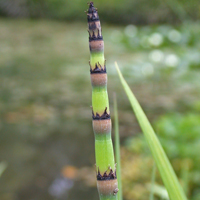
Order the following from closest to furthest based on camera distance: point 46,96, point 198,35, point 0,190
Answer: point 0,190 → point 46,96 → point 198,35

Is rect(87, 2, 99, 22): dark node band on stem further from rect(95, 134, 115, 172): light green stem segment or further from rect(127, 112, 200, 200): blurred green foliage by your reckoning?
rect(127, 112, 200, 200): blurred green foliage

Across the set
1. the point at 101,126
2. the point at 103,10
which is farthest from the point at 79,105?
the point at 103,10

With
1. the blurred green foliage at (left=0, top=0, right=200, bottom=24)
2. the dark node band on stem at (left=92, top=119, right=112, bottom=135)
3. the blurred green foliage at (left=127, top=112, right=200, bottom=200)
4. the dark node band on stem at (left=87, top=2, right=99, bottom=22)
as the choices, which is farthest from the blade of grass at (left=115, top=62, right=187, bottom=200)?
the blurred green foliage at (left=0, top=0, right=200, bottom=24)

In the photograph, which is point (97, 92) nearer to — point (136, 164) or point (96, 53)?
point (96, 53)

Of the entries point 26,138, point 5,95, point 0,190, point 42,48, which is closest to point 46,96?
point 5,95

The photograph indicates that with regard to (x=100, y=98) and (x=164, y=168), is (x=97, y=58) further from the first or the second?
(x=164, y=168)

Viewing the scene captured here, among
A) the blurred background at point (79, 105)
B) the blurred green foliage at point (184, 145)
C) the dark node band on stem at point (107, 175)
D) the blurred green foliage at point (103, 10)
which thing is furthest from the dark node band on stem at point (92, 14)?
the blurred green foliage at point (103, 10)

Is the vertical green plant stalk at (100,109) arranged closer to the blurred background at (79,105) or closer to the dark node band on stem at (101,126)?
the dark node band on stem at (101,126)
